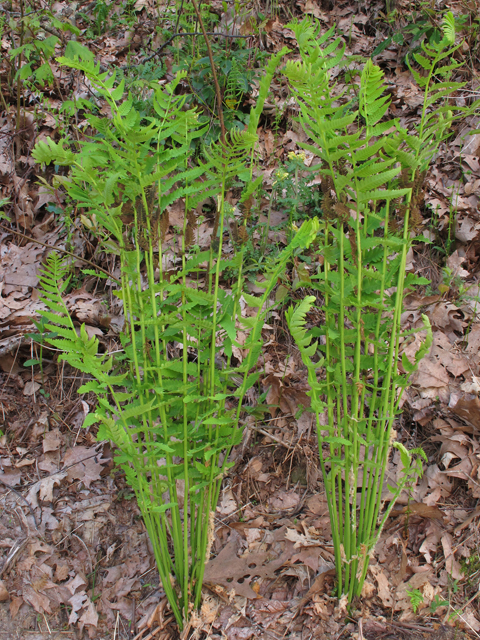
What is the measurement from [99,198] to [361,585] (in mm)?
1671

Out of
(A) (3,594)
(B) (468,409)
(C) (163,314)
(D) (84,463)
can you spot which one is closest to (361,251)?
(C) (163,314)

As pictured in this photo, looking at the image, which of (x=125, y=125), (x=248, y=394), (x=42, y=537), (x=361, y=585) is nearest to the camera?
(x=125, y=125)

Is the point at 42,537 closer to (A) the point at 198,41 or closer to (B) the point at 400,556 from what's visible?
(B) the point at 400,556

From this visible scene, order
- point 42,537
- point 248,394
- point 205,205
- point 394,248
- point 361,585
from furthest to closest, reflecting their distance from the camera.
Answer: point 205,205
point 248,394
point 42,537
point 361,585
point 394,248

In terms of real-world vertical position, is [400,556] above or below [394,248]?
below

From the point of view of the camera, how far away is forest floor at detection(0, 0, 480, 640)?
1944 millimetres

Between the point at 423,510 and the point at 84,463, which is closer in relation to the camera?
the point at 423,510

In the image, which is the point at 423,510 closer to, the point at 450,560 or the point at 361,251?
the point at 450,560

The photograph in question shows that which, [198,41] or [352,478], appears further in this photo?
[198,41]

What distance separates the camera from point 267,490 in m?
2.42

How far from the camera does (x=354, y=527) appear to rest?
1705 mm

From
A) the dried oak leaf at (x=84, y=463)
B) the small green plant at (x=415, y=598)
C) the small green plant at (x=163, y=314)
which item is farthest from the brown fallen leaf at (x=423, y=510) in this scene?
the dried oak leaf at (x=84, y=463)

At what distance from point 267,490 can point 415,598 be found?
806 millimetres

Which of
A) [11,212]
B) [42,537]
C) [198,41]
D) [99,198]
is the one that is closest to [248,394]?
[42,537]
